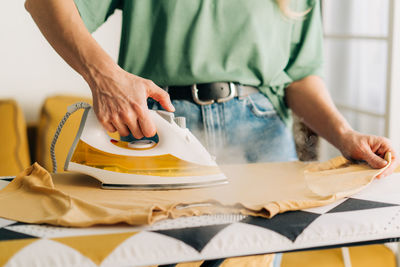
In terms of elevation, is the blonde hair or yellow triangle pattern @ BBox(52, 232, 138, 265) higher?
the blonde hair

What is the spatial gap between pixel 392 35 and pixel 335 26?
1.95 ft

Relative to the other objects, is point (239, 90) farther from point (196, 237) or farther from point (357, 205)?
point (196, 237)

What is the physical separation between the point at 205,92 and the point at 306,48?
369 mm

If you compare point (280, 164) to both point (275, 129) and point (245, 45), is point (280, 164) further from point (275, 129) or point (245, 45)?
point (245, 45)

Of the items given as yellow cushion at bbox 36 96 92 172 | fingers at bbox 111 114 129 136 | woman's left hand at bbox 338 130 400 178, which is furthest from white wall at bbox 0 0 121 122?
woman's left hand at bbox 338 130 400 178

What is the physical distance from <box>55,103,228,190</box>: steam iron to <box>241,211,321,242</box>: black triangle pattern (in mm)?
195

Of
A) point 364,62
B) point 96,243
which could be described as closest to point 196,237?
point 96,243

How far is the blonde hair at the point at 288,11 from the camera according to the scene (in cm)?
123

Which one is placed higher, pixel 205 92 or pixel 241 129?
pixel 205 92

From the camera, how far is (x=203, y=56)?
3.72 feet

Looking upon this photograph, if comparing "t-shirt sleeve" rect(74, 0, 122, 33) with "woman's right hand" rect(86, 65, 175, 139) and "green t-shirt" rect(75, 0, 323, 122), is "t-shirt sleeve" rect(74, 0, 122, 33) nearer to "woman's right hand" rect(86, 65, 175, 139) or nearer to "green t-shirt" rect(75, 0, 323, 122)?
"green t-shirt" rect(75, 0, 323, 122)

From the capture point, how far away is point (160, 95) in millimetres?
937

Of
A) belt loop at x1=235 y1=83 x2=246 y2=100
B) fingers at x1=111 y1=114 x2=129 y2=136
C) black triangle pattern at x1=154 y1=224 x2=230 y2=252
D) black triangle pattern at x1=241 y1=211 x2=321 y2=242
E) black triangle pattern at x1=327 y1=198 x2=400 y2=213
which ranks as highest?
fingers at x1=111 y1=114 x2=129 y2=136

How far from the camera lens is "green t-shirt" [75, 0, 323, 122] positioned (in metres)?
1.08
